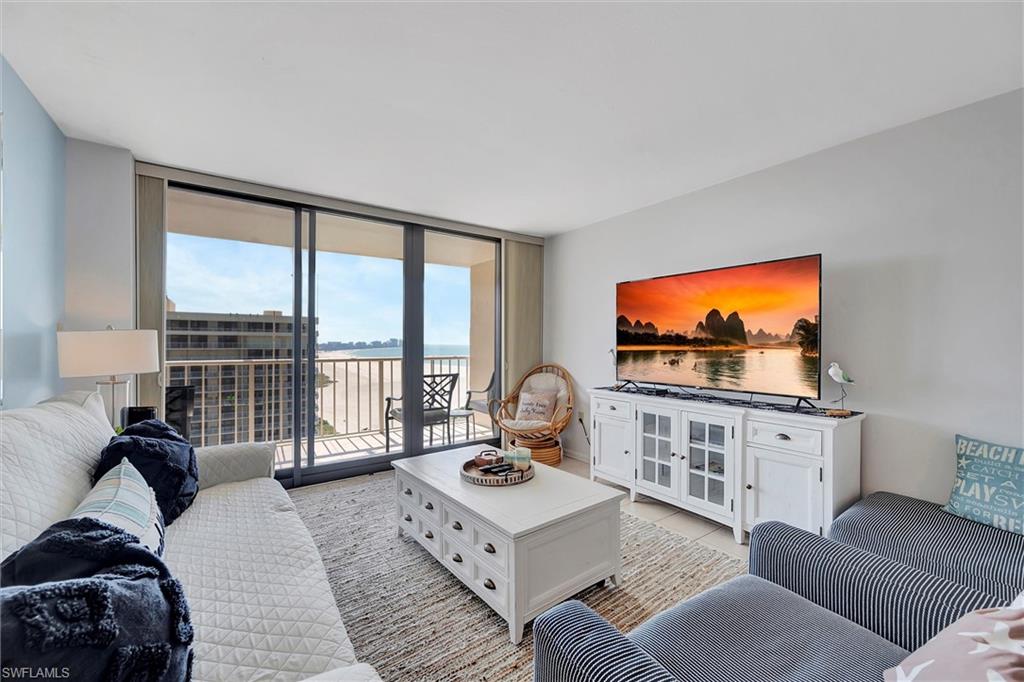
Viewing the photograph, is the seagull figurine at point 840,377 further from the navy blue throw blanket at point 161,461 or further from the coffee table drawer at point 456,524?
the navy blue throw blanket at point 161,461

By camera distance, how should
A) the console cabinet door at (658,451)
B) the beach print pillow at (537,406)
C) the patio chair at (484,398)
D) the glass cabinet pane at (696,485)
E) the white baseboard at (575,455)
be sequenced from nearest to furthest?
the glass cabinet pane at (696,485) → the console cabinet door at (658,451) → the beach print pillow at (537,406) → the white baseboard at (575,455) → the patio chair at (484,398)

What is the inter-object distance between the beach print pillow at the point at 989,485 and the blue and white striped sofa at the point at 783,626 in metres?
0.52

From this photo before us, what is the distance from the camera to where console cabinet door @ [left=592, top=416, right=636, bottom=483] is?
3260 mm

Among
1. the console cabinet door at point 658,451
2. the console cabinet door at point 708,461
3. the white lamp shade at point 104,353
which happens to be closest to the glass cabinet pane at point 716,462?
the console cabinet door at point 708,461

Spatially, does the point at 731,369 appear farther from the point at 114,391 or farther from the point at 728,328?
the point at 114,391

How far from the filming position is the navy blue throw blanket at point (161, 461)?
5.14 feet

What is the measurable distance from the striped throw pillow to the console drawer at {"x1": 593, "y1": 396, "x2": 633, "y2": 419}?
2816mm

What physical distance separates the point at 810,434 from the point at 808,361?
435 mm

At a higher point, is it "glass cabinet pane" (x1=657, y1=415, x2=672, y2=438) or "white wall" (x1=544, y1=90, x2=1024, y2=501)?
"white wall" (x1=544, y1=90, x2=1024, y2=501)

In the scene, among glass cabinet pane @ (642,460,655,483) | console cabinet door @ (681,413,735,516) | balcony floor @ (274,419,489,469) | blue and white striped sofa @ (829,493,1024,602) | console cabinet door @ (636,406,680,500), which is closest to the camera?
blue and white striped sofa @ (829,493,1024,602)

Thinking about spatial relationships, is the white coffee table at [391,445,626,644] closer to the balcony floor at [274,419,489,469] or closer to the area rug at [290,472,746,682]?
the area rug at [290,472,746,682]

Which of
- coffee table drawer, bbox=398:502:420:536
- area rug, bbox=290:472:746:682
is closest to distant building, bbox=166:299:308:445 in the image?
area rug, bbox=290:472:746:682

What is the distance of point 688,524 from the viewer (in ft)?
9.27

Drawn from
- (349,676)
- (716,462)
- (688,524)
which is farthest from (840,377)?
(349,676)
